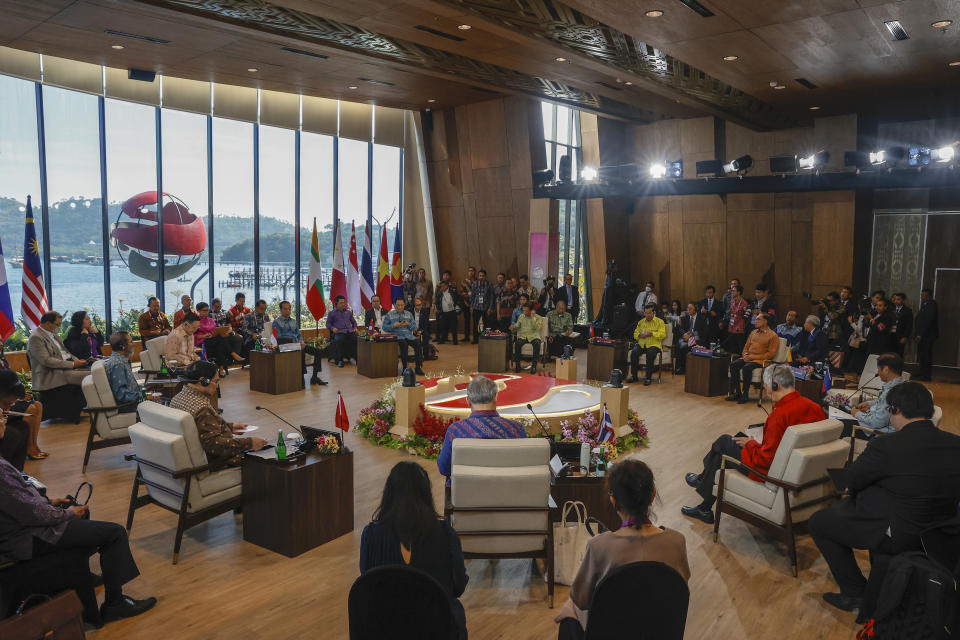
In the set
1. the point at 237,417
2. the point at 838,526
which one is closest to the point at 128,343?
the point at 237,417

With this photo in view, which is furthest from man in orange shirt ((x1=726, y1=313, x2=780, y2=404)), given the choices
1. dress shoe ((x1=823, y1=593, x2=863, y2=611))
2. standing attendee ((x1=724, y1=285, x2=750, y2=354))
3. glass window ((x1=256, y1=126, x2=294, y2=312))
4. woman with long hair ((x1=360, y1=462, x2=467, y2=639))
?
glass window ((x1=256, y1=126, x2=294, y2=312))

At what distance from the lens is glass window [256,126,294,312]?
13.1 meters

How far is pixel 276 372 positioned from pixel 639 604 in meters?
7.53

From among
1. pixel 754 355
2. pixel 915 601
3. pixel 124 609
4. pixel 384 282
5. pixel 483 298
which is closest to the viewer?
pixel 915 601

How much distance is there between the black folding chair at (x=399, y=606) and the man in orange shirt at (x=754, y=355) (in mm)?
7697

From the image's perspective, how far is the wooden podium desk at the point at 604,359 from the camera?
10.1m

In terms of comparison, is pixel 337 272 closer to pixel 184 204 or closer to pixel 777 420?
pixel 184 204

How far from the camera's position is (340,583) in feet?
13.1

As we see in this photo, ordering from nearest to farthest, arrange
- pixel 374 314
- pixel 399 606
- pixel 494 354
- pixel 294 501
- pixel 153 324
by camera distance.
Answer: pixel 399 606 < pixel 294 501 < pixel 153 324 < pixel 494 354 < pixel 374 314

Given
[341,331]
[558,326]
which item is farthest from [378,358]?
[558,326]

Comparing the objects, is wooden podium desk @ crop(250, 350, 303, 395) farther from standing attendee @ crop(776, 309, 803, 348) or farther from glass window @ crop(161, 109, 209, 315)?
standing attendee @ crop(776, 309, 803, 348)

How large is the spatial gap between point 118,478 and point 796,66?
29.0ft

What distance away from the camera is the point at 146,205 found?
11.5 m

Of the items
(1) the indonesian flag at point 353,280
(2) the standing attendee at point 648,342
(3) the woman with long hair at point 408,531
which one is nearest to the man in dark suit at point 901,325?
(2) the standing attendee at point 648,342
